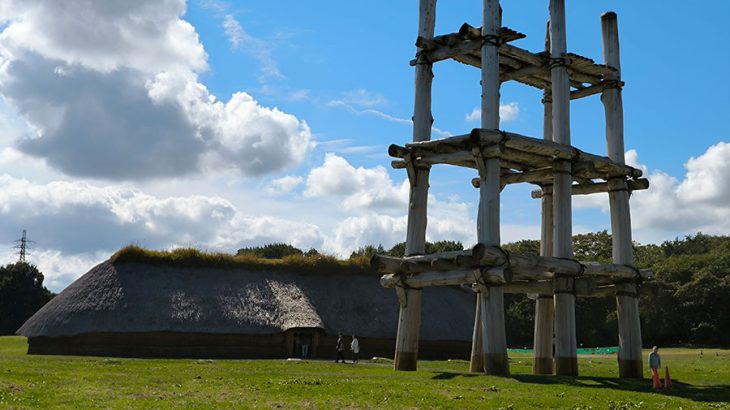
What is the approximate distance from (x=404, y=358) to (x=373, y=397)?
36.3 feet

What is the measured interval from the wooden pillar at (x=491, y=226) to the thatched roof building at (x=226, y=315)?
25.1m

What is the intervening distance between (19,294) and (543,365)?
86.2m

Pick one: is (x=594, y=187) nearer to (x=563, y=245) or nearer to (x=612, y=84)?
(x=612, y=84)

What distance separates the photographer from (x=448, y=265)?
1308 inches

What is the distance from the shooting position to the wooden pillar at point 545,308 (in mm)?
37719

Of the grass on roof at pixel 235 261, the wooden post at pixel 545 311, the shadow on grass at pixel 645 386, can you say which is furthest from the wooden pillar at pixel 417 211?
the grass on roof at pixel 235 261

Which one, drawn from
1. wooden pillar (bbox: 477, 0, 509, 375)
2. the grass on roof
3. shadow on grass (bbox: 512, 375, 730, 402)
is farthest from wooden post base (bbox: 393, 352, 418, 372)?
the grass on roof

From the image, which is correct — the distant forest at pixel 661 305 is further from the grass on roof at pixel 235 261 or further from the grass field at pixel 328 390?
the grass field at pixel 328 390

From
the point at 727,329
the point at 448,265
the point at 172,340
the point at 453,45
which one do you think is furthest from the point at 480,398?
the point at 727,329

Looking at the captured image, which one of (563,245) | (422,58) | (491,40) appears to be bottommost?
(563,245)

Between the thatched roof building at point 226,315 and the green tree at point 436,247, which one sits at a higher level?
the green tree at point 436,247

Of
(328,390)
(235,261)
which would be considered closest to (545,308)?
(328,390)

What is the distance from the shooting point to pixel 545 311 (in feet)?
128

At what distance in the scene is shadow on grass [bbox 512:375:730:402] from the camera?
26125mm
